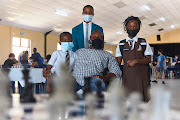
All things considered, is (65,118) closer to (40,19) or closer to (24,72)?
(24,72)

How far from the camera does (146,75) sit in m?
1.37

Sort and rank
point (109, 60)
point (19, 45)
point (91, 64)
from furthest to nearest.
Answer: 1. point (19, 45)
2. point (109, 60)
3. point (91, 64)

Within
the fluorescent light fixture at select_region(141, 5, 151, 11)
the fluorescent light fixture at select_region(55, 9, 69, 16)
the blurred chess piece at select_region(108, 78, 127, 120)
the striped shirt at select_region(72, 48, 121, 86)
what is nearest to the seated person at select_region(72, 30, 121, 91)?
the striped shirt at select_region(72, 48, 121, 86)

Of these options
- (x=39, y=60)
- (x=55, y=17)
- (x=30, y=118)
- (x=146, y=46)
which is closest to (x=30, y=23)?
(x=55, y=17)

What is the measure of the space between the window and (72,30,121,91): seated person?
424 inches

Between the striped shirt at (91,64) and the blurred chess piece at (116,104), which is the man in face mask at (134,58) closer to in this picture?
the striped shirt at (91,64)

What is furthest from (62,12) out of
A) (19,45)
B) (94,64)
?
(94,64)

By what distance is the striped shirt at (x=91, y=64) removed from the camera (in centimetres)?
117

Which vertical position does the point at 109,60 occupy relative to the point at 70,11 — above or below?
below

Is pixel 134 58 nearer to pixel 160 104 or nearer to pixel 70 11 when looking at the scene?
pixel 160 104

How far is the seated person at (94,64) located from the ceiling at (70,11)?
707 centimetres

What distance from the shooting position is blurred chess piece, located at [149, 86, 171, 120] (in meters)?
0.34

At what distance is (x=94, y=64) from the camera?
47.7 inches

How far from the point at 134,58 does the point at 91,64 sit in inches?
14.4
